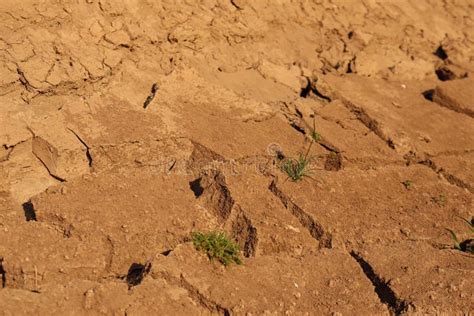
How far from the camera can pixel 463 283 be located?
337cm

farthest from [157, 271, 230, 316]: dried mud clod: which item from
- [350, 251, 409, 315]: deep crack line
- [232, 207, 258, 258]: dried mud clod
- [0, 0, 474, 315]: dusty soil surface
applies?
[350, 251, 409, 315]: deep crack line

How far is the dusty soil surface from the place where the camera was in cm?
325

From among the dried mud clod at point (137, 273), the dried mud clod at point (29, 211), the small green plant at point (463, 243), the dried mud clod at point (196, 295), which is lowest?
the dried mud clod at point (29, 211)

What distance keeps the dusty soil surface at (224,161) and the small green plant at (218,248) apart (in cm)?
4

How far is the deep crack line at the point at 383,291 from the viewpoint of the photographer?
3.27m

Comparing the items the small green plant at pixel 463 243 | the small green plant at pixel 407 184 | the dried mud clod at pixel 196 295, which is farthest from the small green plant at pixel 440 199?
the dried mud clod at pixel 196 295

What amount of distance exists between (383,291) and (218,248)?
83cm

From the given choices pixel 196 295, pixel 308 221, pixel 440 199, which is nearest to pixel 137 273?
pixel 196 295

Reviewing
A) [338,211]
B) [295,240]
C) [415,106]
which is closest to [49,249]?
[295,240]

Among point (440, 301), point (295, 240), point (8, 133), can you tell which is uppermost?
point (440, 301)

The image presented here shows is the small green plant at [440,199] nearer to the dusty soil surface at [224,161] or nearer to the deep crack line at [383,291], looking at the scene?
the dusty soil surface at [224,161]

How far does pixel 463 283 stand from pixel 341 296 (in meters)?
0.61

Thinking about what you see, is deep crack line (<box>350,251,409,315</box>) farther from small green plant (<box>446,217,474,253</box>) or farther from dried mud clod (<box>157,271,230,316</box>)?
dried mud clod (<box>157,271,230,316</box>)

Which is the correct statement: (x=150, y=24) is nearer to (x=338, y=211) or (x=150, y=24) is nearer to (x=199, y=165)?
(x=199, y=165)
